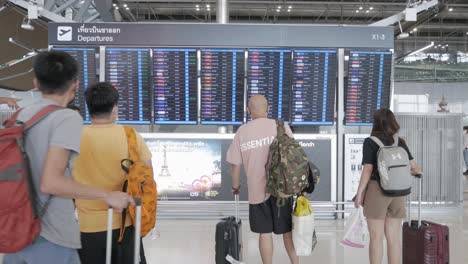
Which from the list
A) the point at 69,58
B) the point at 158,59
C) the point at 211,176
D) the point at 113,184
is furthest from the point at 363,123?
the point at 69,58

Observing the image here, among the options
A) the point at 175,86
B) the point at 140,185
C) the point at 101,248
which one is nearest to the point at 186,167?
the point at 175,86

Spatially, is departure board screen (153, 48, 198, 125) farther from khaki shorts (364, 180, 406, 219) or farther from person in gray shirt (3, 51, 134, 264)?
person in gray shirt (3, 51, 134, 264)

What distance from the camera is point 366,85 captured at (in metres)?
7.00

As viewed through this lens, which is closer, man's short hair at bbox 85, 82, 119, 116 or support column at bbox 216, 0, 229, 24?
man's short hair at bbox 85, 82, 119, 116

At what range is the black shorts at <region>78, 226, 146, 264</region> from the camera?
7.44ft

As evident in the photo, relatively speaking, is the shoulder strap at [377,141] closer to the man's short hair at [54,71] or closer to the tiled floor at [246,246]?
the tiled floor at [246,246]

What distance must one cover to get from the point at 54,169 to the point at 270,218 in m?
2.37

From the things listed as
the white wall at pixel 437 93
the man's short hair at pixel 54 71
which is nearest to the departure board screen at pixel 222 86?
the man's short hair at pixel 54 71

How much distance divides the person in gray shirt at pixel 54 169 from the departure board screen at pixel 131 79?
5279mm

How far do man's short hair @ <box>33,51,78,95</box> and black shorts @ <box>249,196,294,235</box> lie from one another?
7.43 feet

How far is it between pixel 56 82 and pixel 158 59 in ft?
17.4

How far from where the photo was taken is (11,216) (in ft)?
4.87

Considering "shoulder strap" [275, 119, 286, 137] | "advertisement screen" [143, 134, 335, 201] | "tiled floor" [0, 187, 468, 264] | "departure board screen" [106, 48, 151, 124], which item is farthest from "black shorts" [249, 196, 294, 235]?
"departure board screen" [106, 48, 151, 124]

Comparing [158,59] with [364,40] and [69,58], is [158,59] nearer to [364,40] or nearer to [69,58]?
[364,40]
